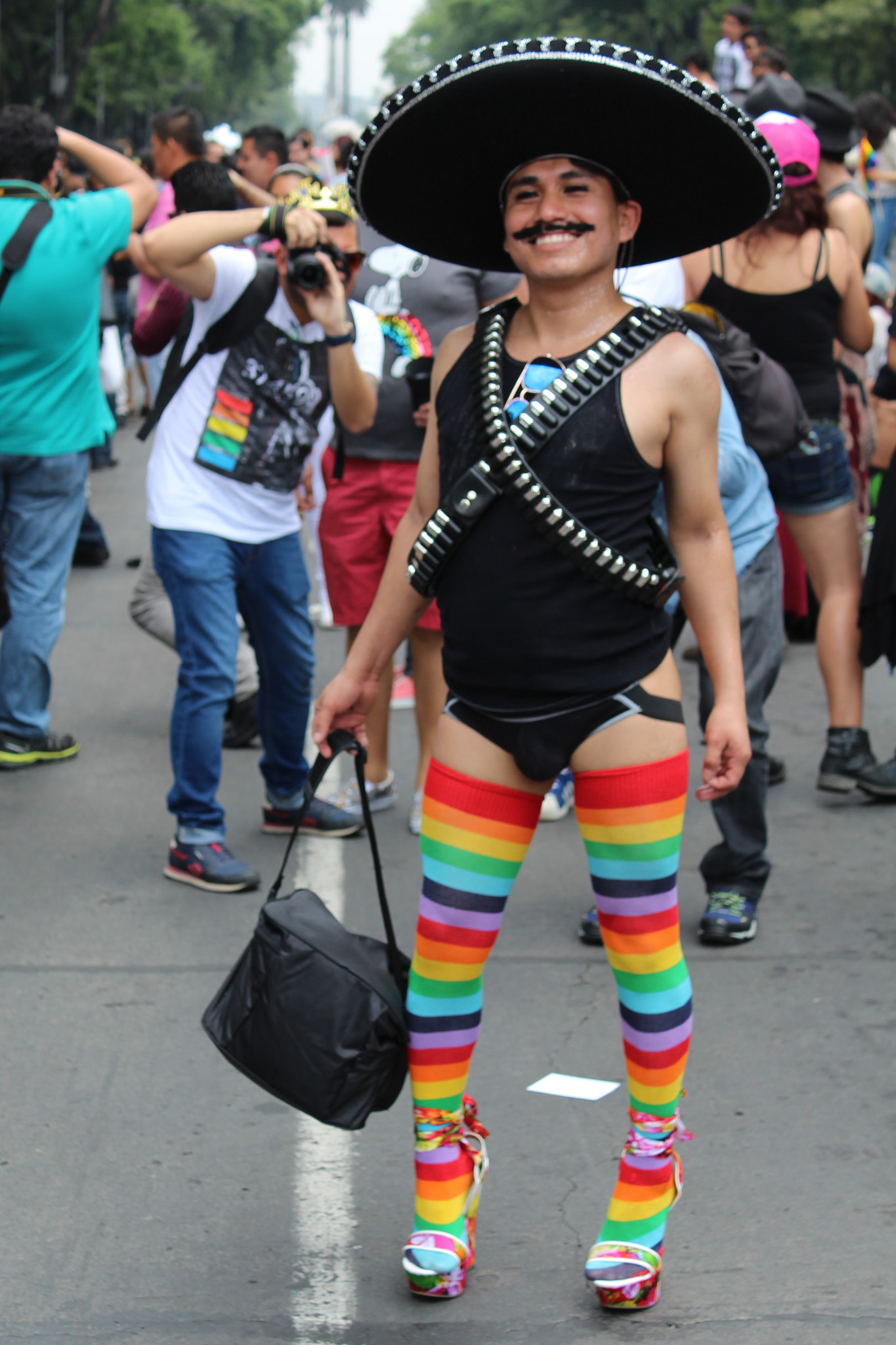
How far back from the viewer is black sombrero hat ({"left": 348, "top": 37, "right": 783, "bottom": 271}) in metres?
2.62

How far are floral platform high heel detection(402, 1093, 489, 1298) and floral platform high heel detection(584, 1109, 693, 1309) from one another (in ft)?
0.74

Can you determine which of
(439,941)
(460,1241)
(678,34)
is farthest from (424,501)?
(678,34)

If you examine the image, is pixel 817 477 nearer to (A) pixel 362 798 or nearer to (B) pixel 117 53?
(A) pixel 362 798

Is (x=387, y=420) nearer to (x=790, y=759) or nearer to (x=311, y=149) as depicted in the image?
(x=790, y=759)

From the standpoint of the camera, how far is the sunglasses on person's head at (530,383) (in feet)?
8.98

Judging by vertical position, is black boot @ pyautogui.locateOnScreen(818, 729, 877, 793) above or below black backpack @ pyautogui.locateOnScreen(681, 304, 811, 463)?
below

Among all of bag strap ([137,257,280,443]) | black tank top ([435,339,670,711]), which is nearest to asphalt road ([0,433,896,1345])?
black tank top ([435,339,670,711])

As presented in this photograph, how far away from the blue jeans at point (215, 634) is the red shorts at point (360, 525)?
0.29m

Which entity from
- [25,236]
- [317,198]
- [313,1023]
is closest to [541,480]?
[313,1023]

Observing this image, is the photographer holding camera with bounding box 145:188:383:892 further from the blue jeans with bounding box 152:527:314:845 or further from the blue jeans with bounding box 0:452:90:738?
the blue jeans with bounding box 0:452:90:738

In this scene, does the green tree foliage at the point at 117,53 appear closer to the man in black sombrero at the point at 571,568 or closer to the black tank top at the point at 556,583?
the man in black sombrero at the point at 571,568

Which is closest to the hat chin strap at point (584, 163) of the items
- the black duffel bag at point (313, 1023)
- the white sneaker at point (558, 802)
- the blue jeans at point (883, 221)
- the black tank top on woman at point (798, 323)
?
the black duffel bag at point (313, 1023)

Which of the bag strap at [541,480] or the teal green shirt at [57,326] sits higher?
the bag strap at [541,480]

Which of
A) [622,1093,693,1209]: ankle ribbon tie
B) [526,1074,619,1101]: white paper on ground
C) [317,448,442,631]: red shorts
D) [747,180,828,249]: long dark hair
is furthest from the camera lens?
[317,448,442,631]: red shorts
